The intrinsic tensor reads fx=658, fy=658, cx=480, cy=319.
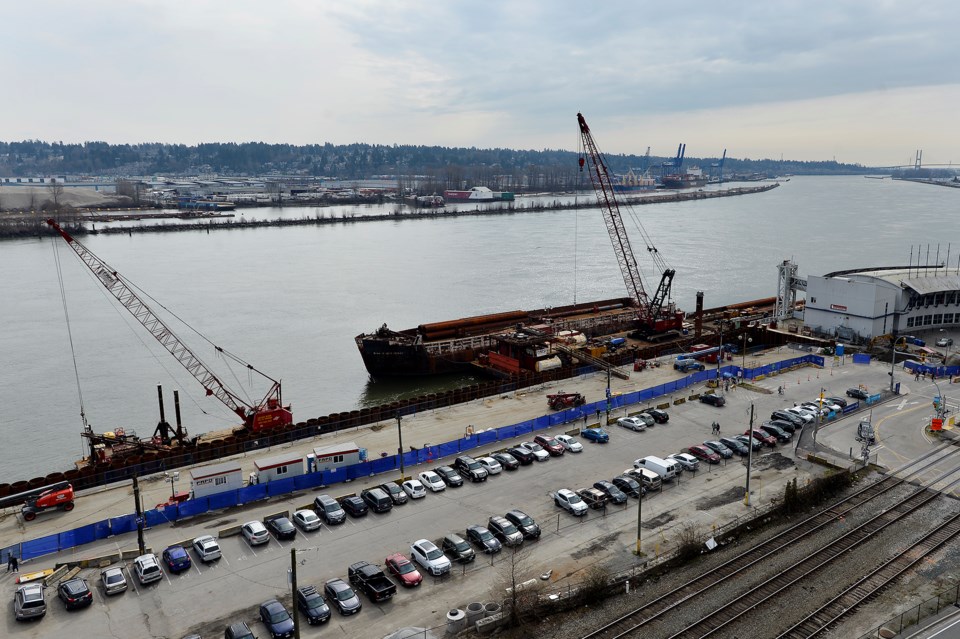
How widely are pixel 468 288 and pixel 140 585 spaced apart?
6231cm

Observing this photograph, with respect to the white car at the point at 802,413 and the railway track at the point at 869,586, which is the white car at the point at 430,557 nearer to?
the railway track at the point at 869,586

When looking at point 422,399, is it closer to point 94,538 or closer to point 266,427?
point 266,427

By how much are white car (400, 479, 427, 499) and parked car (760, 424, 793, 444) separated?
14.8 metres

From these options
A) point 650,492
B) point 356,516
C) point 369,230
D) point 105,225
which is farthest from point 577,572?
point 105,225

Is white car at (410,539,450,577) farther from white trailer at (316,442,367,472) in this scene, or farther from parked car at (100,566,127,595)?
parked car at (100,566,127,595)

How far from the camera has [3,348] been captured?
170 feet

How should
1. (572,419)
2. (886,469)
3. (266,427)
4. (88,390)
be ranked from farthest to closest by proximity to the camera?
(88,390)
(266,427)
(572,419)
(886,469)

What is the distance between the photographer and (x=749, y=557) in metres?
18.9

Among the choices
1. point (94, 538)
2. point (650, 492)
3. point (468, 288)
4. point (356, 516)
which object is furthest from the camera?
point (468, 288)

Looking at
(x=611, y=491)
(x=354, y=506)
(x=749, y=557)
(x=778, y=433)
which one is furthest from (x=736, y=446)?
(x=354, y=506)

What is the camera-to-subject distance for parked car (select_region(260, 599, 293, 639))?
15.3m

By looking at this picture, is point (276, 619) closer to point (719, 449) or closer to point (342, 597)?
point (342, 597)

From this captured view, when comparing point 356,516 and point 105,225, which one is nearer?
point 356,516

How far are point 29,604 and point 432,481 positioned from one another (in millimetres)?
11933
